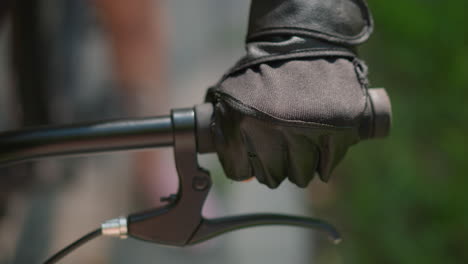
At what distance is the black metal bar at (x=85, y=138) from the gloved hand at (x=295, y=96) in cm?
8

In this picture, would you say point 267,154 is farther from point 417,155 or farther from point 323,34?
point 417,155

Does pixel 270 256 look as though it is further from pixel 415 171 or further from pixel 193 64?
A: pixel 193 64

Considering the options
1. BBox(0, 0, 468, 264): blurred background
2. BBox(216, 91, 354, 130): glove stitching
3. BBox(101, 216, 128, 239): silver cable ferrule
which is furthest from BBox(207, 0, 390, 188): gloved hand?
BBox(0, 0, 468, 264): blurred background

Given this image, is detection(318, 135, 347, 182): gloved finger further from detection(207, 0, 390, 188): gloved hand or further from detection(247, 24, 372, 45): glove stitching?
detection(247, 24, 372, 45): glove stitching

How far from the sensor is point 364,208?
179 cm

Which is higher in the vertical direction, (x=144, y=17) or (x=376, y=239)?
(x=144, y=17)

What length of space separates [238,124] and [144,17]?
119cm

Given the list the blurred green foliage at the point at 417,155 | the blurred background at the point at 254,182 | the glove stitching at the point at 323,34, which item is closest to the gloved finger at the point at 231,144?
the glove stitching at the point at 323,34

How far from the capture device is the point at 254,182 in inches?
74.4

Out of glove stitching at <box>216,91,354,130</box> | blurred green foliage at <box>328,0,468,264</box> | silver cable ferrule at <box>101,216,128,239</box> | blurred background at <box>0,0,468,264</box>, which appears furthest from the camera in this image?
blurred green foliage at <box>328,0,468,264</box>

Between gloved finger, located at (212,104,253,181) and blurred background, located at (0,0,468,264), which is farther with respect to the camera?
blurred background, located at (0,0,468,264)

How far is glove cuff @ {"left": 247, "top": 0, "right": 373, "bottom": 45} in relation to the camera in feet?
1.91

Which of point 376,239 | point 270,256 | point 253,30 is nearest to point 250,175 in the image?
point 253,30

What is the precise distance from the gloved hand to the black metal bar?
80 mm
